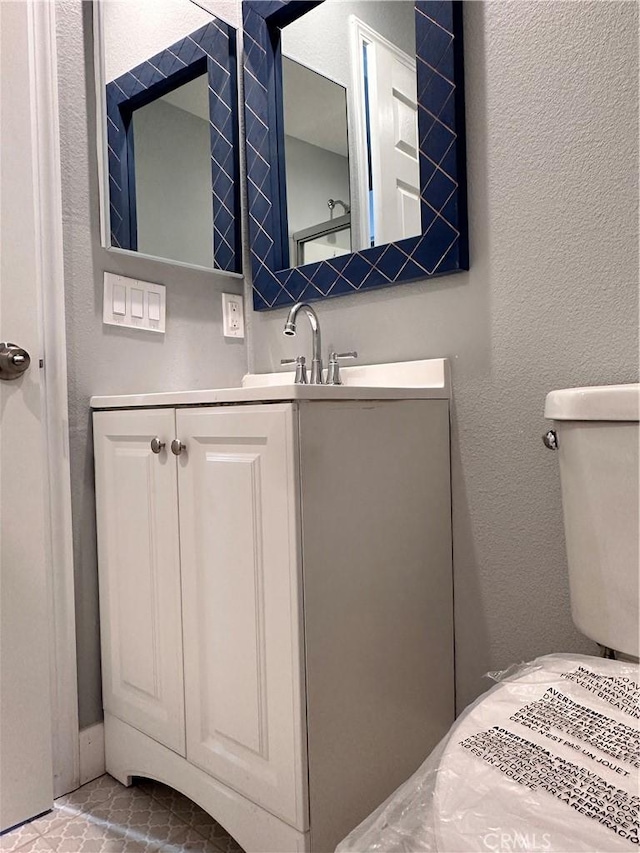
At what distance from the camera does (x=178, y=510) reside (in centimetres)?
113

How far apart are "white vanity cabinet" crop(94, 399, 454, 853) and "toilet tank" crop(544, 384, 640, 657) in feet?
0.97

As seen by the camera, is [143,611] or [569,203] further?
[143,611]

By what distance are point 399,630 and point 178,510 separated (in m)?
0.47

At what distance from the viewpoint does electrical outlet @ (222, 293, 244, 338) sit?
1614 millimetres

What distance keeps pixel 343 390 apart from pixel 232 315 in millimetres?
727

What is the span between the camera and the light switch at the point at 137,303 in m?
1.41

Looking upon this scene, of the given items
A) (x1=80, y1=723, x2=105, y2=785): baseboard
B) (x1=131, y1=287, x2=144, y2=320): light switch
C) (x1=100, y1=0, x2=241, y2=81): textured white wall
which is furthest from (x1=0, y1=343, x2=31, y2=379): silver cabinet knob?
(x1=80, y1=723, x2=105, y2=785): baseboard

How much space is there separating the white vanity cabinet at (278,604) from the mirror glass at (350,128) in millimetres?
487

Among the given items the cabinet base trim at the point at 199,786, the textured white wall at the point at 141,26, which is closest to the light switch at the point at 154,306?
the textured white wall at the point at 141,26

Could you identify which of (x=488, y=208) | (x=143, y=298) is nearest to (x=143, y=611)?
(x=143, y=298)

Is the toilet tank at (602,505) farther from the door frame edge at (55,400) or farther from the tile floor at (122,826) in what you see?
the door frame edge at (55,400)

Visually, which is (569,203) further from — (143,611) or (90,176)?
(143,611)

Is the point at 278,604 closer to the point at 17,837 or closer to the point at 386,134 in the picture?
the point at 17,837

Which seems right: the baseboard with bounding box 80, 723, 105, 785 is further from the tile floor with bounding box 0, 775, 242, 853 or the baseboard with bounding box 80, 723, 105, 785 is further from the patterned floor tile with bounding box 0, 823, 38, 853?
the patterned floor tile with bounding box 0, 823, 38, 853
